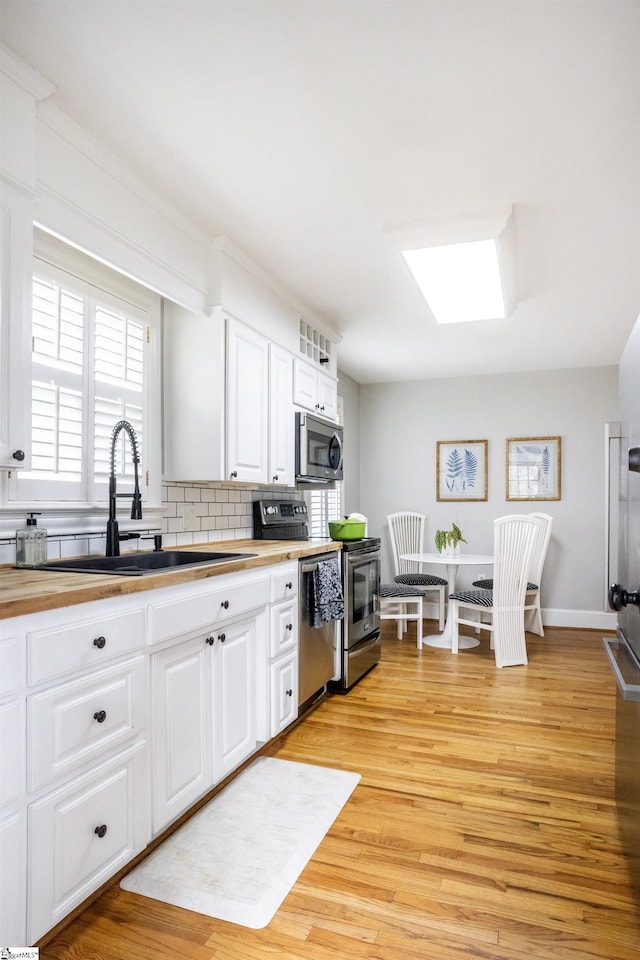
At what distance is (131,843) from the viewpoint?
180 cm

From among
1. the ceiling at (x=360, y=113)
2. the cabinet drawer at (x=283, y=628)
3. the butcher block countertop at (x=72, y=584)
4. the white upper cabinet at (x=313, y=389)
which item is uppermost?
the ceiling at (x=360, y=113)

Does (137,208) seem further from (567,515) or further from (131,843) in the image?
(567,515)

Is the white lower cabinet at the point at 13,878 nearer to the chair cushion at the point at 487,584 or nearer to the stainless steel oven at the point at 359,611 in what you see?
the stainless steel oven at the point at 359,611

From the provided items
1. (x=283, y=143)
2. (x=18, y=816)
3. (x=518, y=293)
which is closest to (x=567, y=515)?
(x=518, y=293)

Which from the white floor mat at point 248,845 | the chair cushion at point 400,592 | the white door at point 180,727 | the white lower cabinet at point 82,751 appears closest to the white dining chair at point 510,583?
the chair cushion at point 400,592

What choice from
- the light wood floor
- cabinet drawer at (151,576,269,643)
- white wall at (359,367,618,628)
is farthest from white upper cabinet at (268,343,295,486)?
white wall at (359,367,618,628)

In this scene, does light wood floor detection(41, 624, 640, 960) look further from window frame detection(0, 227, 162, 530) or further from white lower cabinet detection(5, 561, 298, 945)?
window frame detection(0, 227, 162, 530)

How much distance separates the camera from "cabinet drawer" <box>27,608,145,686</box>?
1473mm

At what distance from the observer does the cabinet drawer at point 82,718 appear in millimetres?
1469

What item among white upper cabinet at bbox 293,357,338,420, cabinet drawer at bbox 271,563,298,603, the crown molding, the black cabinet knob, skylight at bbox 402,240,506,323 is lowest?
cabinet drawer at bbox 271,563,298,603

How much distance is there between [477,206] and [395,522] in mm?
3851

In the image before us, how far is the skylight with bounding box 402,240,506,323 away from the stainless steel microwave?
1.05m

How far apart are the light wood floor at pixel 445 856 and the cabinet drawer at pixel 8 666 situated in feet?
2.41

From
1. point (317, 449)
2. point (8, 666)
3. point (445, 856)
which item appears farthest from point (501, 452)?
point (8, 666)
